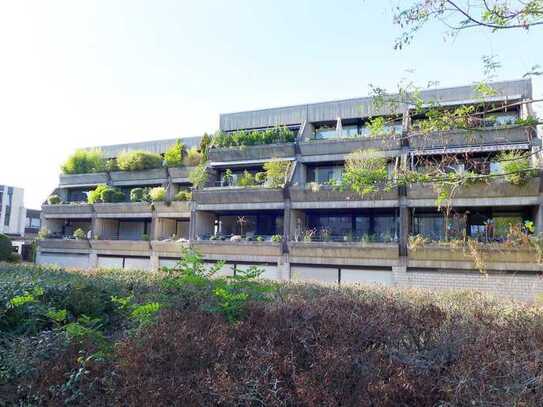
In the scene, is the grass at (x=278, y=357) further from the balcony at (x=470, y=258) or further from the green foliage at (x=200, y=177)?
the green foliage at (x=200, y=177)

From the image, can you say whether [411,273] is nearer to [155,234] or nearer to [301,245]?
[301,245]

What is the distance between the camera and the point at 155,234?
108 feet

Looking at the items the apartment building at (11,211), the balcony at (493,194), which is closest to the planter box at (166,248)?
the balcony at (493,194)

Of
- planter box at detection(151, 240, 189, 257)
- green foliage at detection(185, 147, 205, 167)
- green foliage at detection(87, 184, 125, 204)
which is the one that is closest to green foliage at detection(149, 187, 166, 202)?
green foliage at detection(185, 147, 205, 167)

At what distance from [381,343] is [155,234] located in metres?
29.7

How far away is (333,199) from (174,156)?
1438 cm

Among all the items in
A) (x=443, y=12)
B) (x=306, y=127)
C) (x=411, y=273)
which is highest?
(x=306, y=127)

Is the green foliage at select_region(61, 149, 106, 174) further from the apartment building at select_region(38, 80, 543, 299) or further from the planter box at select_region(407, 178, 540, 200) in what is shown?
the planter box at select_region(407, 178, 540, 200)

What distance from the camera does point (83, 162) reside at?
39500mm

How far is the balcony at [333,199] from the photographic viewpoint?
83.3 ft

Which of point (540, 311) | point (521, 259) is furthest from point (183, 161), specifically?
point (540, 311)

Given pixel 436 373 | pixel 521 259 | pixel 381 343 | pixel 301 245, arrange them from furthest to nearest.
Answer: pixel 301 245, pixel 521 259, pixel 381 343, pixel 436 373

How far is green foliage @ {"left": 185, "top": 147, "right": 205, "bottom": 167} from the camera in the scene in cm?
3416

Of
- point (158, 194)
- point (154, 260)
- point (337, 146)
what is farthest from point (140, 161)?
point (337, 146)
